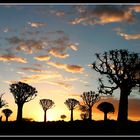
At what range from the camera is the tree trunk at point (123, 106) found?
90.9ft

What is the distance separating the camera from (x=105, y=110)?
4503 centimetres

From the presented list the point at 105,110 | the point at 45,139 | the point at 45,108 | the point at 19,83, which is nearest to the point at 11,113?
the point at 45,108

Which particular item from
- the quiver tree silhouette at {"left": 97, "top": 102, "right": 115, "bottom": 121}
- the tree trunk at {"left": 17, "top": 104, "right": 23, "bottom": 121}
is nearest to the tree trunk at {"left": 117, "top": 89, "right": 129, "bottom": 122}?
the quiver tree silhouette at {"left": 97, "top": 102, "right": 115, "bottom": 121}

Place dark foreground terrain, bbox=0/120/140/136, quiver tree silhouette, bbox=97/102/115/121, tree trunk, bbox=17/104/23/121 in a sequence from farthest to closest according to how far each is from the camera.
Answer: tree trunk, bbox=17/104/23/121
quiver tree silhouette, bbox=97/102/115/121
dark foreground terrain, bbox=0/120/140/136

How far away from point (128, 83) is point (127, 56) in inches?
92.3

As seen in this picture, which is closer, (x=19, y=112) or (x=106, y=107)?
(x=106, y=107)

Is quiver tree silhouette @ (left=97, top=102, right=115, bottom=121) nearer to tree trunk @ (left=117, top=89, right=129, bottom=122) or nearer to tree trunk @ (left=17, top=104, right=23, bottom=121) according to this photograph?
tree trunk @ (left=17, top=104, right=23, bottom=121)

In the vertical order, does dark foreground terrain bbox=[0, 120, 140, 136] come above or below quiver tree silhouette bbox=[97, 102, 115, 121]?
below

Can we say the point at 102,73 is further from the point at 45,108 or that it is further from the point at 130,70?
the point at 45,108

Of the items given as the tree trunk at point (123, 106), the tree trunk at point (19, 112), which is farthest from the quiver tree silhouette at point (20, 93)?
the tree trunk at point (123, 106)

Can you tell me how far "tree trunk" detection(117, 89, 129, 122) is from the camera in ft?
90.9

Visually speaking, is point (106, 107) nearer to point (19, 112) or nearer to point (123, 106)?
point (19, 112)

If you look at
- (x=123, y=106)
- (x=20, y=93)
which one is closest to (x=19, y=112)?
(x=20, y=93)

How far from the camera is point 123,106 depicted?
2788 centimetres
